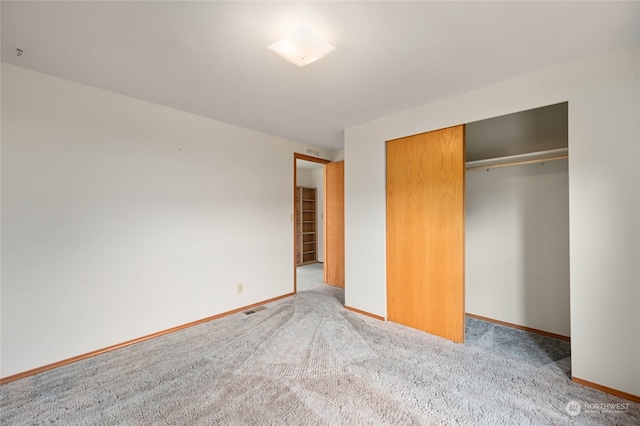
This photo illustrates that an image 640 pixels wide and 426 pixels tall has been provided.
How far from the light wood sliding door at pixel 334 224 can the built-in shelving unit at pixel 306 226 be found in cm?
196

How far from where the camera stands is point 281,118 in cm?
316

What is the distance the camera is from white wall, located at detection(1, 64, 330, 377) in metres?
2.04

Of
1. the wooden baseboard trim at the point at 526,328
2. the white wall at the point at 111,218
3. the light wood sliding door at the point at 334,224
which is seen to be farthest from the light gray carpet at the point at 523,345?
the white wall at the point at 111,218

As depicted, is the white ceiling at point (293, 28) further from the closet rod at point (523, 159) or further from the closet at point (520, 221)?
the closet rod at point (523, 159)

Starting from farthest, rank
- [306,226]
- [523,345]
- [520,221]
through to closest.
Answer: [306,226], [520,221], [523,345]

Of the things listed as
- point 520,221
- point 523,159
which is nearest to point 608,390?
point 520,221

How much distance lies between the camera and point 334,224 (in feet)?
15.3

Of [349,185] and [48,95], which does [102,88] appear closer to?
[48,95]

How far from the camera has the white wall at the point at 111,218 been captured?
204 centimetres

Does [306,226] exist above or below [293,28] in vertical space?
below

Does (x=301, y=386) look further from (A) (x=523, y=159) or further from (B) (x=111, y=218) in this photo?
(A) (x=523, y=159)

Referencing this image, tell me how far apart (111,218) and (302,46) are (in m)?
2.28

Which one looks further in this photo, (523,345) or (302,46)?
(523,345)

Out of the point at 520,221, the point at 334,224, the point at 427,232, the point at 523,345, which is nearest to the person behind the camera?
the point at 523,345
